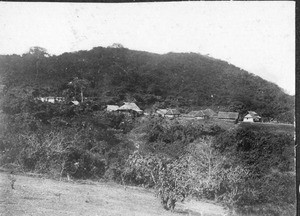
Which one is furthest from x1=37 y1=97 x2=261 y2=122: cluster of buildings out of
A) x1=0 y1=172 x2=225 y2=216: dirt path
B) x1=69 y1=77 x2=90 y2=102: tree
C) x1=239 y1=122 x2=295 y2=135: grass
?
x1=0 y1=172 x2=225 y2=216: dirt path

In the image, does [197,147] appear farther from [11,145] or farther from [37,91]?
[11,145]

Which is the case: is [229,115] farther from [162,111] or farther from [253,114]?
[162,111]

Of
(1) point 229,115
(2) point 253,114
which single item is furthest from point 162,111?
(2) point 253,114

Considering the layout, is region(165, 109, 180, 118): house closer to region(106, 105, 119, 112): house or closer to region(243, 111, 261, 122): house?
region(106, 105, 119, 112): house

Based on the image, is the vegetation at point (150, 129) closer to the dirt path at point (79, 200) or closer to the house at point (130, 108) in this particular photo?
the house at point (130, 108)

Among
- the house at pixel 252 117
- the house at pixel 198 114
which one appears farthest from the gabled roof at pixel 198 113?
the house at pixel 252 117

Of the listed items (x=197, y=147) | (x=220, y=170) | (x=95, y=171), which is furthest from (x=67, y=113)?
(x=220, y=170)
